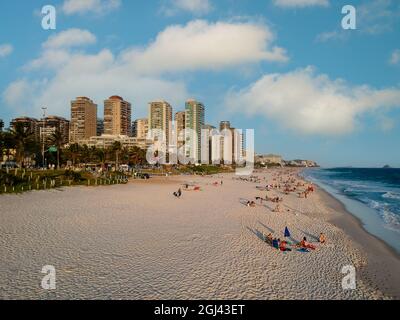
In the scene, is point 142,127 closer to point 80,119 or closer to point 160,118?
point 160,118

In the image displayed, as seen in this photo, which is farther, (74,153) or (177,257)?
(74,153)

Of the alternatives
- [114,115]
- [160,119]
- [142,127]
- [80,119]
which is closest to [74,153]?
[160,119]

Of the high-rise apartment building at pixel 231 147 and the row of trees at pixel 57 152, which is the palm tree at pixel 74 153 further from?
the high-rise apartment building at pixel 231 147

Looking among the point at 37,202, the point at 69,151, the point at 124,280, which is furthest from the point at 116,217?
the point at 69,151

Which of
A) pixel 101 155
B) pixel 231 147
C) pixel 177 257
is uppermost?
pixel 231 147

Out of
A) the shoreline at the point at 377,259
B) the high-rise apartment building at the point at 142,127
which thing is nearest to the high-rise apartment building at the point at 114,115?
the high-rise apartment building at the point at 142,127

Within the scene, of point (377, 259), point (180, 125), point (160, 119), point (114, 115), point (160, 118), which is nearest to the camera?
point (377, 259)

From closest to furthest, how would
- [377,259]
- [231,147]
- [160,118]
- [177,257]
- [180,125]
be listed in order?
[177,257] → [377,259] → [160,118] → [180,125] → [231,147]
